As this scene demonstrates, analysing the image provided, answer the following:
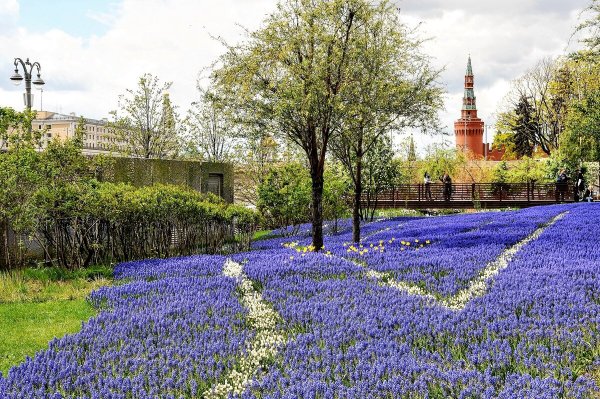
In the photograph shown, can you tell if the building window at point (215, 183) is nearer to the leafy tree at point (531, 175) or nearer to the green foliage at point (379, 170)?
the green foliage at point (379, 170)

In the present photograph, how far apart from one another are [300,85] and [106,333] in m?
7.62

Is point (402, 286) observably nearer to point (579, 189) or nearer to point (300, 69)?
point (300, 69)

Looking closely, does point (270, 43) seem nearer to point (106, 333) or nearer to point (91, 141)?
point (106, 333)

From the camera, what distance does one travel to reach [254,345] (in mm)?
6238

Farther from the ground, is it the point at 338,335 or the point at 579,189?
the point at 579,189

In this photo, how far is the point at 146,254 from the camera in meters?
14.1

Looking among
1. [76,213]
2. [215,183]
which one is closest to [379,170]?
[215,183]

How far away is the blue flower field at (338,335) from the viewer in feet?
17.0

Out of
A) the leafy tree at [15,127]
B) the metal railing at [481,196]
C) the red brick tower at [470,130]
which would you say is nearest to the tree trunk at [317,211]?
the leafy tree at [15,127]

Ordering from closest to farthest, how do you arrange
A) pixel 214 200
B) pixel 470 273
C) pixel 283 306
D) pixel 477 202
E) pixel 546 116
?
pixel 283 306
pixel 470 273
pixel 214 200
pixel 477 202
pixel 546 116

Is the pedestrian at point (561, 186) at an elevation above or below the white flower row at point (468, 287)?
above

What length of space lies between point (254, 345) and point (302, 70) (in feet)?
A: 27.6

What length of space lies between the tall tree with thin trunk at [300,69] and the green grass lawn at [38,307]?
4974 millimetres

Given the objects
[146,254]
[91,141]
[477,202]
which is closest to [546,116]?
[477,202]
